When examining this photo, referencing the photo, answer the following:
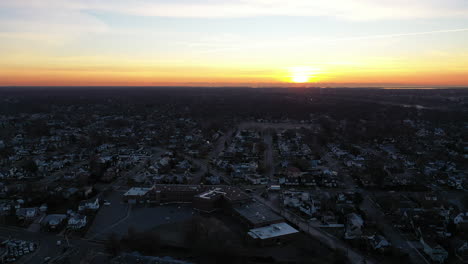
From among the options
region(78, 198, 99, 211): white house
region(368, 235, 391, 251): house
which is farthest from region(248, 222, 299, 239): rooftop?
region(78, 198, 99, 211): white house

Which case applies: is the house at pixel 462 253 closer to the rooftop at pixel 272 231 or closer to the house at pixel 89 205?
the rooftop at pixel 272 231

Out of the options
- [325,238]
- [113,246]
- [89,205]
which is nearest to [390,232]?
[325,238]

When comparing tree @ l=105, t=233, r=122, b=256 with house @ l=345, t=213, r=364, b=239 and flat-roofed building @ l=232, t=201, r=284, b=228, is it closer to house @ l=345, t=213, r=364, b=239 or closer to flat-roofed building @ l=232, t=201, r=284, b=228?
flat-roofed building @ l=232, t=201, r=284, b=228

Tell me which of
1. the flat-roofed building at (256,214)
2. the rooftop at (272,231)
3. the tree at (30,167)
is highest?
the tree at (30,167)

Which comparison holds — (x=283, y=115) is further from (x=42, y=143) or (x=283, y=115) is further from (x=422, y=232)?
(x=422, y=232)

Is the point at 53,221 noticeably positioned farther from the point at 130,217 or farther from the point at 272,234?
the point at 272,234

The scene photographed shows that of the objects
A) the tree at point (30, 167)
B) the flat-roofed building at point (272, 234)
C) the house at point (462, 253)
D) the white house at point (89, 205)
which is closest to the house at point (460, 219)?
the house at point (462, 253)

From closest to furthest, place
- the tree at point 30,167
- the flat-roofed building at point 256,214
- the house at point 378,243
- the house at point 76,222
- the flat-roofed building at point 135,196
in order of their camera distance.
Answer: the house at point 378,243
the flat-roofed building at point 256,214
the house at point 76,222
the flat-roofed building at point 135,196
the tree at point 30,167
